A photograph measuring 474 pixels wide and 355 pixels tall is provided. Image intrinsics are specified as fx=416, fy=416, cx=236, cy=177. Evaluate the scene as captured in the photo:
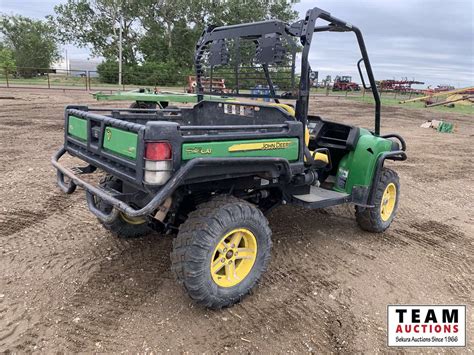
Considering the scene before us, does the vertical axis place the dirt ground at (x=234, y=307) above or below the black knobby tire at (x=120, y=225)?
below

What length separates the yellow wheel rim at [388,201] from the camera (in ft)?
15.1

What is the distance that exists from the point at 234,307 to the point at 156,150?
1.35 m

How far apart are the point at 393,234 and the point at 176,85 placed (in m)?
28.1

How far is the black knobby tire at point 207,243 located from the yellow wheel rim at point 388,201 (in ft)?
6.77

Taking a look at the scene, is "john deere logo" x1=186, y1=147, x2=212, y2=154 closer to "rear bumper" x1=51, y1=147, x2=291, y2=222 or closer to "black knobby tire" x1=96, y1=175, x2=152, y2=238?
"rear bumper" x1=51, y1=147, x2=291, y2=222

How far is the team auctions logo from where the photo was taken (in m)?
2.88

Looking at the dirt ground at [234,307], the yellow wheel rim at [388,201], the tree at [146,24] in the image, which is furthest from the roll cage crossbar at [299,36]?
the tree at [146,24]

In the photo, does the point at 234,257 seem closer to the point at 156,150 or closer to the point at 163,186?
the point at 163,186

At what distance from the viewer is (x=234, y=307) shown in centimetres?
311

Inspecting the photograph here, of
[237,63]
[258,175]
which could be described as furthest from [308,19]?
[258,175]

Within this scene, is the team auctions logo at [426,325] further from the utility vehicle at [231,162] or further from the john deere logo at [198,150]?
the john deere logo at [198,150]

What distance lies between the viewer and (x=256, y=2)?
36.2 meters

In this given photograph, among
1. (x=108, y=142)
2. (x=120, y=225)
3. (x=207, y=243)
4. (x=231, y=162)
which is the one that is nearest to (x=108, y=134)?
(x=108, y=142)

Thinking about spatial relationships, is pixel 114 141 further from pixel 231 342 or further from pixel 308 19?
pixel 308 19
